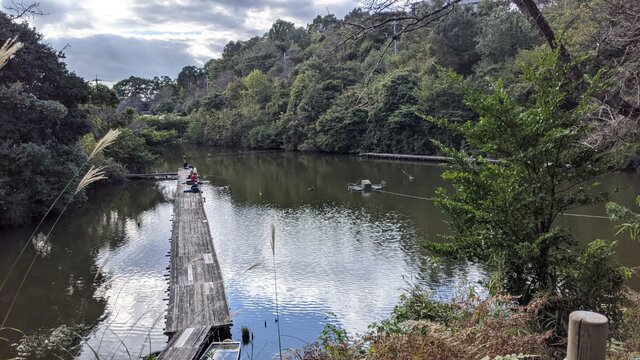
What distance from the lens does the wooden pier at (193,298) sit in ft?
22.3

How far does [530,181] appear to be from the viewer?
176 inches

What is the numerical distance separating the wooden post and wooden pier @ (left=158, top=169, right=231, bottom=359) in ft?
11.6

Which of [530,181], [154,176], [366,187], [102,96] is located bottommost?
[366,187]

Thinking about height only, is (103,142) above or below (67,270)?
above

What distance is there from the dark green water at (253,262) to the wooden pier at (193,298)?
500 millimetres

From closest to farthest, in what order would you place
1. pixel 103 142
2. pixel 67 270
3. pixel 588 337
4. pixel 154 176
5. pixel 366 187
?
pixel 588 337 < pixel 103 142 < pixel 67 270 < pixel 366 187 < pixel 154 176

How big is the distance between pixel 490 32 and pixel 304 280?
26123 millimetres

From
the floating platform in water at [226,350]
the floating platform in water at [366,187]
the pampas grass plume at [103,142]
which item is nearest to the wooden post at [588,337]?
the pampas grass plume at [103,142]

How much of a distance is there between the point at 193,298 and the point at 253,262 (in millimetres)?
1494

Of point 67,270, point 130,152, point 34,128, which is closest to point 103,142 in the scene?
point 67,270

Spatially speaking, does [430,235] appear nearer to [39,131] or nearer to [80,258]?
[80,258]

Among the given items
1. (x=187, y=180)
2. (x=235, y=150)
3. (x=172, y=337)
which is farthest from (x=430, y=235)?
(x=235, y=150)

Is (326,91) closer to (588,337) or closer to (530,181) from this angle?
(530,181)

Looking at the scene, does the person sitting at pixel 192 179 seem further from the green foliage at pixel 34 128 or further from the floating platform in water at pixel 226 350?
the floating platform in water at pixel 226 350
